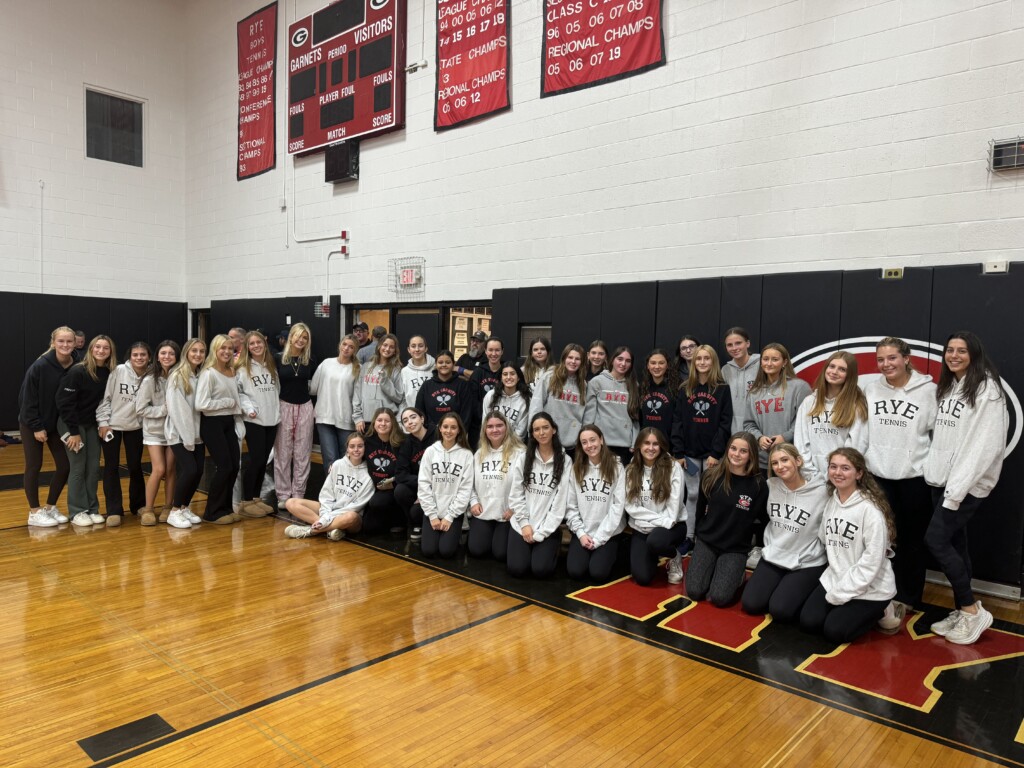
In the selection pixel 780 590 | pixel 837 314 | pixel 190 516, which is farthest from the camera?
pixel 190 516

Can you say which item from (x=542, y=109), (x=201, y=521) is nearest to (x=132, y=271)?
(x=201, y=521)

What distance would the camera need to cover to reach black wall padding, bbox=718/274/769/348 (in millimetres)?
5461

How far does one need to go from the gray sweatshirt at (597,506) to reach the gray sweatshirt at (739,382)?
1001 mm

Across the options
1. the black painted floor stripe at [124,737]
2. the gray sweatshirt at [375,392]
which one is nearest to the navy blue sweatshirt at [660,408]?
the gray sweatshirt at [375,392]

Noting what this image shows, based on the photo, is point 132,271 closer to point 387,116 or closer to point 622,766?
point 387,116

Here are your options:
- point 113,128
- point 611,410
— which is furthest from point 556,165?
point 113,128

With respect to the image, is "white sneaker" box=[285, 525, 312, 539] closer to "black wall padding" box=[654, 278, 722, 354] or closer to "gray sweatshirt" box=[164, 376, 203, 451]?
"gray sweatshirt" box=[164, 376, 203, 451]

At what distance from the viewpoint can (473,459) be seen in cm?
503

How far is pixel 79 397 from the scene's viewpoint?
17.8ft

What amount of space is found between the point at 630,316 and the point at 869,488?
2.91 meters

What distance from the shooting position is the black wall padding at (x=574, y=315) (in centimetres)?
653

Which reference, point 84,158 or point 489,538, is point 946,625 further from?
point 84,158

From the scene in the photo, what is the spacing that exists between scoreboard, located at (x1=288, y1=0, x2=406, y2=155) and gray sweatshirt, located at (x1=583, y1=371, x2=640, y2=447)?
4873mm

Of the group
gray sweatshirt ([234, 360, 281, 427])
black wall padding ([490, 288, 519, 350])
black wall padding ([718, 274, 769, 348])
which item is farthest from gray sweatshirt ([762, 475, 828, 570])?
gray sweatshirt ([234, 360, 281, 427])
